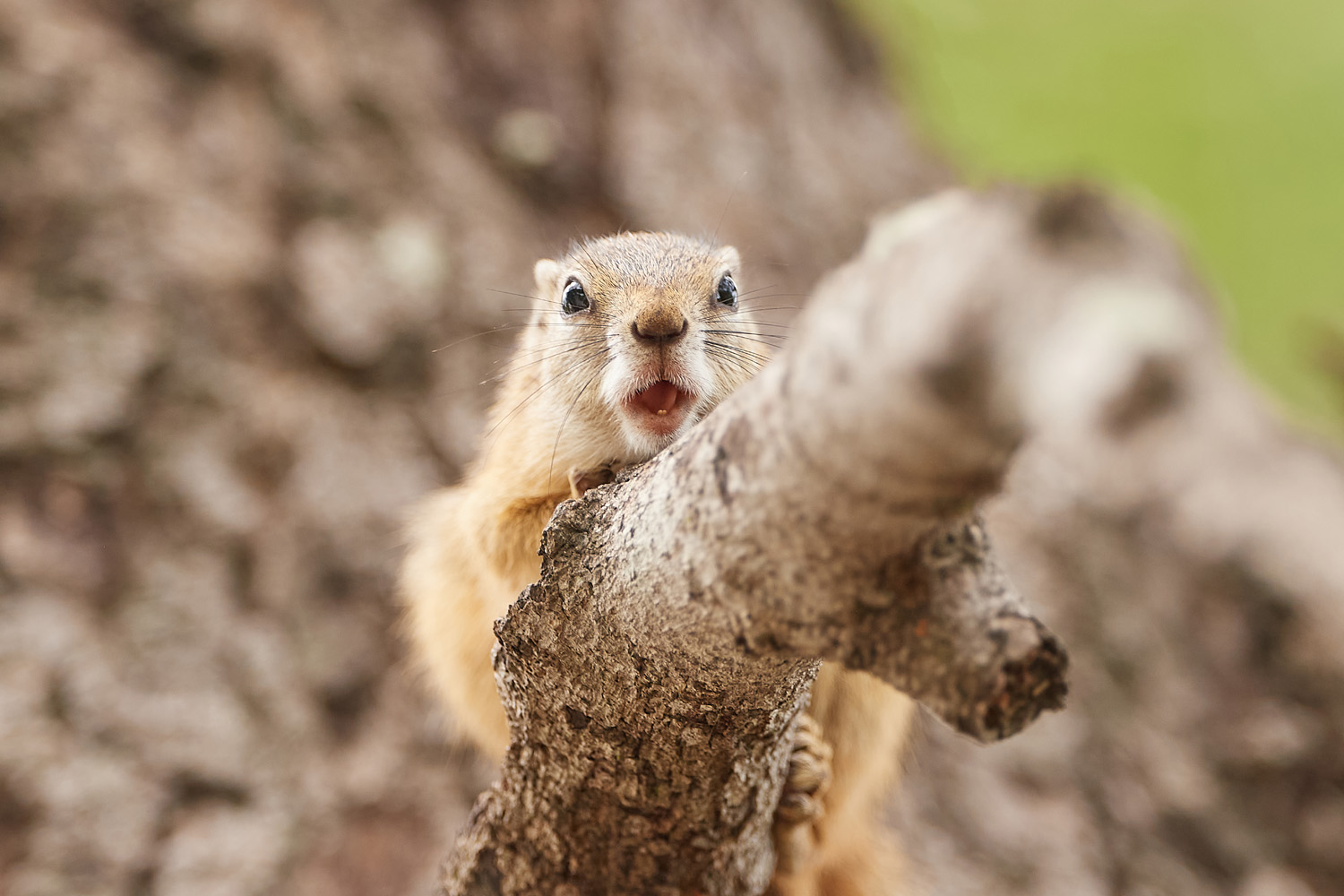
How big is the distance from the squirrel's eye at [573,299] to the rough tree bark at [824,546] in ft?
2.43

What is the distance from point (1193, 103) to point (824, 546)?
467 centimetres

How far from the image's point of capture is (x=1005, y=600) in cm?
74

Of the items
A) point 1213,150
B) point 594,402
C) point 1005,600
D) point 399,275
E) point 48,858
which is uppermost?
point 1213,150

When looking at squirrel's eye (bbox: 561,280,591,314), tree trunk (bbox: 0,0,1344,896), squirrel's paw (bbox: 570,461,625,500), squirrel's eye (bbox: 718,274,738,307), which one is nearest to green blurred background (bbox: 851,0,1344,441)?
tree trunk (bbox: 0,0,1344,896)

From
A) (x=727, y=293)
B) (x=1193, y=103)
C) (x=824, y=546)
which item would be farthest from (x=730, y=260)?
(x=1193, y=103)

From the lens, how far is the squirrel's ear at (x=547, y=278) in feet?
6.63

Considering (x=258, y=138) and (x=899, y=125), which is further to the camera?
(x=899, y=125)

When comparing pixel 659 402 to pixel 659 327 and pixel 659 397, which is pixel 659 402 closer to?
pixel 659 397

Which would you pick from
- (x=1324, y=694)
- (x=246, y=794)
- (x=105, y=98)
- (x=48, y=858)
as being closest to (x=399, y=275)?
(x=105, y=98)

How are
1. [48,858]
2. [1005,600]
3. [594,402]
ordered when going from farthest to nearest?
[48,858]
[594,402]
[1005,600]

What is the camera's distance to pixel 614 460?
1.65 metres

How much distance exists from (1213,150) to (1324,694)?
8.78 feet

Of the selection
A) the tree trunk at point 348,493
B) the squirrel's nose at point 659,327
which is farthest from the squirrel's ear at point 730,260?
the tree trunk at point 348,493

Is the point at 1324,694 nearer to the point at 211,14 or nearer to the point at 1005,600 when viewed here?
the point at 1005,600
